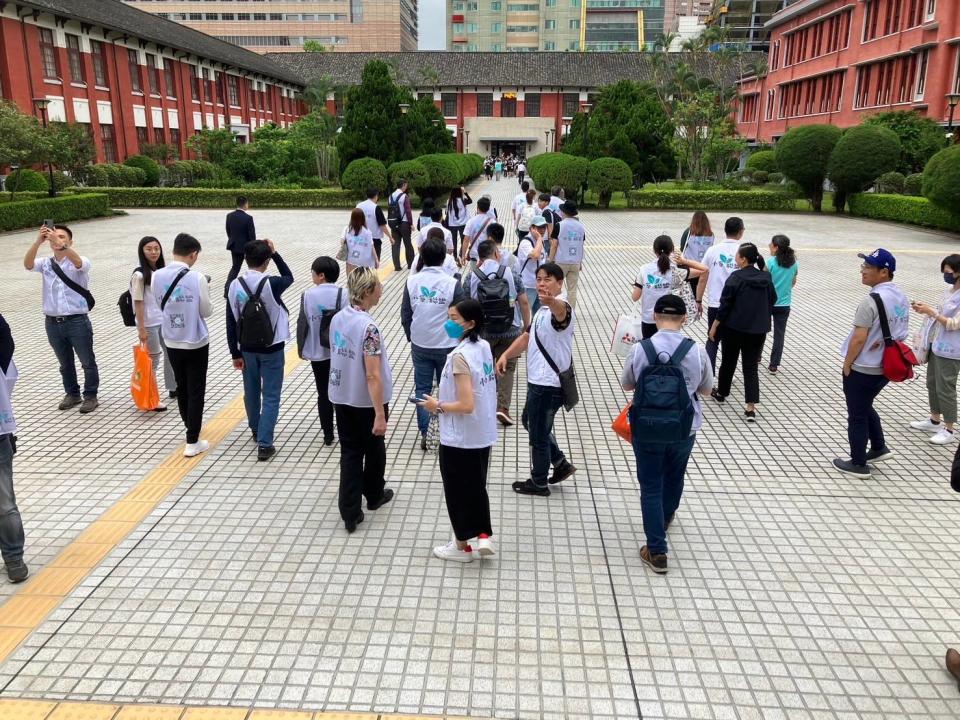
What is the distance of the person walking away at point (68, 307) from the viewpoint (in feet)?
21.7

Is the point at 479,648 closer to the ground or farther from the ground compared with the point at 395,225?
closer to the ground

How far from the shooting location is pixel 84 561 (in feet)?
14.8

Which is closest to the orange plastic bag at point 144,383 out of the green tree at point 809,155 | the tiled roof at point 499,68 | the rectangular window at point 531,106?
the green tree at point 809,155

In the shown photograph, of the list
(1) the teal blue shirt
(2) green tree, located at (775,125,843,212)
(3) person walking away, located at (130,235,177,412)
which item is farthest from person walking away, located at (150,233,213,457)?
(2) green tree, located at (775,125,843,212)

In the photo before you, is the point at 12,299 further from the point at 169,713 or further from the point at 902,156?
the point at 902,156

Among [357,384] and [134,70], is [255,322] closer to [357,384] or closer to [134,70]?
[357,384]

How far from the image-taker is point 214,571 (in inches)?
173

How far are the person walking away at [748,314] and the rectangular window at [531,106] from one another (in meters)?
59.7

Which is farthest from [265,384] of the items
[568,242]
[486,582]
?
[568,242]

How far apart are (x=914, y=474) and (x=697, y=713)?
3509 millimetres

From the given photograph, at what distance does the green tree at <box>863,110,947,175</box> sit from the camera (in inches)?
1075

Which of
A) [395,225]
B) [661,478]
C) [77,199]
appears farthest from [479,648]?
[77,199]

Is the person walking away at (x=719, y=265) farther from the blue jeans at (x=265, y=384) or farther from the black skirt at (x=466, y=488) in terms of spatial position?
the blue jeans at (x=265, y=384)

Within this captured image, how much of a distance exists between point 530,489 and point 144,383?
3779mm
